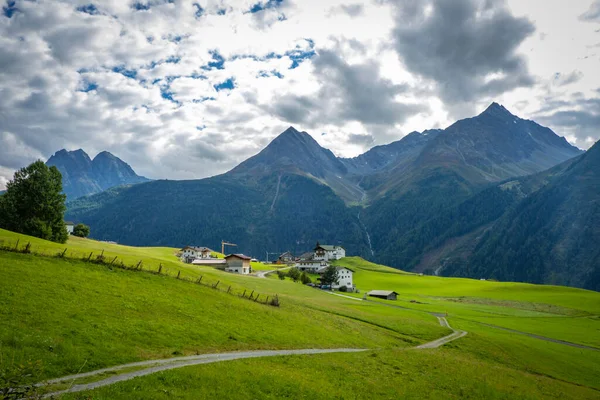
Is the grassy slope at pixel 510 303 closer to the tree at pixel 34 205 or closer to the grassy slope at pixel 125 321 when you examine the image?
the grassy slope at pixel 125 321

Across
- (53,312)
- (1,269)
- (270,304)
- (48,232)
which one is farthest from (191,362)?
(48,232)

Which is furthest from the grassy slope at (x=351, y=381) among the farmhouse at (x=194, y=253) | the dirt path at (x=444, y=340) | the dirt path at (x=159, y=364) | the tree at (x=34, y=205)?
the farmhouse at (x=194, y=253)

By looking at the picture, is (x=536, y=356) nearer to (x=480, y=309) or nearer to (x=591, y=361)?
(x=591, y=361)

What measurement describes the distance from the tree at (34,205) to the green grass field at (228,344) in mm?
46234

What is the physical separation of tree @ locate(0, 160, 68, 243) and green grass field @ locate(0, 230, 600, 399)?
46.2 metres

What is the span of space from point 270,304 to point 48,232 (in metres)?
60.3

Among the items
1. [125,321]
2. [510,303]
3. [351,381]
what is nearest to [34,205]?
[125,321]

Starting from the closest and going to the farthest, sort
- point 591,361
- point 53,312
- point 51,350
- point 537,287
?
point 51,350
point 53,312
point 591,361
point 537,287

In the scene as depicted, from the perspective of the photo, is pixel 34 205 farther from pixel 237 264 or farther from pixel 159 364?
pixel 159 364

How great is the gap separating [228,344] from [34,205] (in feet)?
254

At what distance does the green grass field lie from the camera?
2277cm

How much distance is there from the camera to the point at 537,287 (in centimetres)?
15725

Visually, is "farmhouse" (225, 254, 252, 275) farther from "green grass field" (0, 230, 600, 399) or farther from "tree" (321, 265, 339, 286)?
"green grass field" (0, 230, 600, 399)

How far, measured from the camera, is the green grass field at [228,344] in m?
22.8
